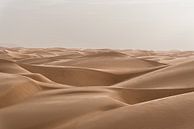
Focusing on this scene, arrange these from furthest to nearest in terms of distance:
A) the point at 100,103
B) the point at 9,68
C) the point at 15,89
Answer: the point at 9,68 < the point at 15,89 < the point at 100,103

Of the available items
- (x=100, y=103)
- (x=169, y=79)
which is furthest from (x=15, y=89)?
(x=169, y=79)

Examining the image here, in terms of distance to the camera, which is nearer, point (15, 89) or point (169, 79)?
point (15, 89)

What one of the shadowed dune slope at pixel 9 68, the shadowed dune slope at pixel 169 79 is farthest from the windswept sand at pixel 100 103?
the shadowed dune slope at pixel 9 68

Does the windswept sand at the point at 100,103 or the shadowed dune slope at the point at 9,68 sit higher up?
the shadowed dune slope at the point at 9,68

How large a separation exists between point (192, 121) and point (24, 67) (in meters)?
0.99

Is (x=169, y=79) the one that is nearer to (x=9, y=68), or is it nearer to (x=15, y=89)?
(x=15, y=89)

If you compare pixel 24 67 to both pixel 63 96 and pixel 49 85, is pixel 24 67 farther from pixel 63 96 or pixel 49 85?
pixel 63 96

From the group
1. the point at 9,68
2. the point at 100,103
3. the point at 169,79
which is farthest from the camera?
the point at 9,68

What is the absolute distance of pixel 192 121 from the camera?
602 mm

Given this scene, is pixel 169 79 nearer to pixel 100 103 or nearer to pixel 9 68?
pixel 100 103

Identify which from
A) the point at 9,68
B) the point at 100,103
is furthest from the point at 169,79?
the point at 9,68

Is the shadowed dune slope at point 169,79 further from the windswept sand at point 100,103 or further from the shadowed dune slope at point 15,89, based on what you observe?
the shadowed dune slope at point 15,89

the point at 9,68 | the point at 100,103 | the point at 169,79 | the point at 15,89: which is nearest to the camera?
the point at 100,103

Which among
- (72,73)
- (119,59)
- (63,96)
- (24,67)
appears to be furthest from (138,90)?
(119,59)
